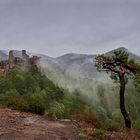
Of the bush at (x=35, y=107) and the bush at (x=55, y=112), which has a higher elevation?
the bush at (x=35, y=107)

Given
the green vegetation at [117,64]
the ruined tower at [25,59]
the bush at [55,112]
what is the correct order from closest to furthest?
the bush at [55,112]
the green vegetation at [117,64]
the ruined tower at [25,59]

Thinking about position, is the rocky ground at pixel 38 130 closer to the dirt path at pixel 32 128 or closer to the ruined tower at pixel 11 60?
the dirt path at pixel 32 128

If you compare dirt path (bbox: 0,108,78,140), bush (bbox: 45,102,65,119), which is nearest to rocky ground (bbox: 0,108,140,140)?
dirt path (bbox: 0,108,78,140)

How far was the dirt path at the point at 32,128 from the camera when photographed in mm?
14766

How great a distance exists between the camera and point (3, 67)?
5256 inches

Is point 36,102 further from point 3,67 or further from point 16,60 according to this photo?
point 16,60

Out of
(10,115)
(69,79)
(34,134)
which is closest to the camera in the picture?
(34,134)

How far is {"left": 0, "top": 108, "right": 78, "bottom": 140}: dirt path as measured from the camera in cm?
1477

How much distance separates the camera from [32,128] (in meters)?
16.0

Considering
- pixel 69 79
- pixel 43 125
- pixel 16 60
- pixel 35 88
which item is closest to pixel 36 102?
pixel 43 125

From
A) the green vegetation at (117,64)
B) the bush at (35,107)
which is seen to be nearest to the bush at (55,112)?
the bush at (35,107)

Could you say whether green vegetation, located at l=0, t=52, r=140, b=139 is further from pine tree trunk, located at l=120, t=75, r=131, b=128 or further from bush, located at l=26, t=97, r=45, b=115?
pine tree trunk, located at l=120, t=75, r=131, b=128

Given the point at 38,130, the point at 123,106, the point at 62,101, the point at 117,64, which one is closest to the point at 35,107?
the point at 123,106

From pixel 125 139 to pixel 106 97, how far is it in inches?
5858
